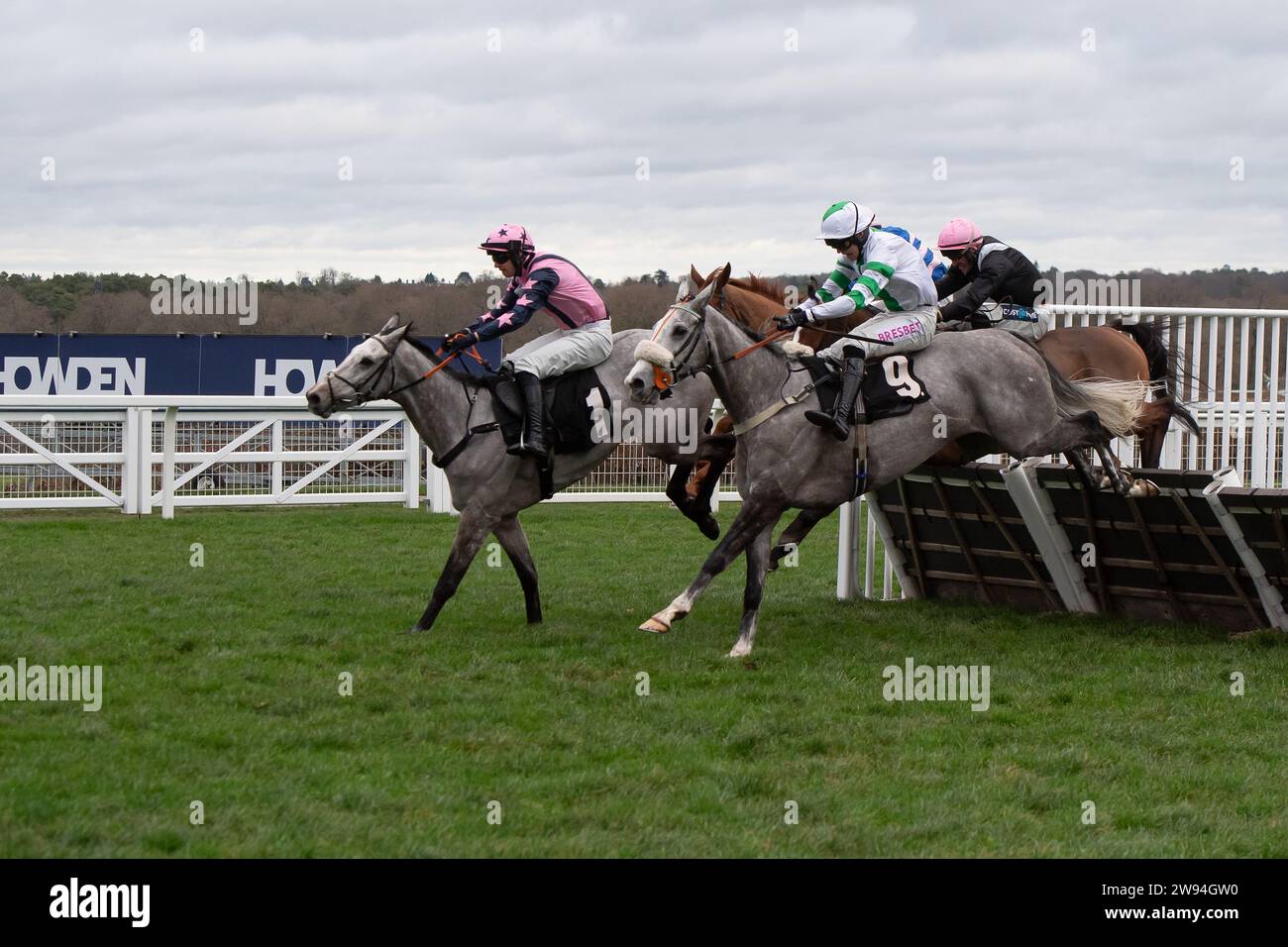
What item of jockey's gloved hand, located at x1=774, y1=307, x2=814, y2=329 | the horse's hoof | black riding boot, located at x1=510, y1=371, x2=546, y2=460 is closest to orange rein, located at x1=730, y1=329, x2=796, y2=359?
jockey's gloved hand, located at x1=774, y1=307, x2=814, y2=329

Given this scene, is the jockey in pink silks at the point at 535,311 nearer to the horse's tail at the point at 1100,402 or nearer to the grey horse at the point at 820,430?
the grey horse at the point at 820,430

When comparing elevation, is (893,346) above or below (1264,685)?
above

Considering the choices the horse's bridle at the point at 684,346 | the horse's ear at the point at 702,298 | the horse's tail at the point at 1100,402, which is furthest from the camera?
the horse's tail at the point at 1100,402

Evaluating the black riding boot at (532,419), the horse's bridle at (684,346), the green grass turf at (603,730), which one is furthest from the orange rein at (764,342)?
the green grass turf at (603,730)

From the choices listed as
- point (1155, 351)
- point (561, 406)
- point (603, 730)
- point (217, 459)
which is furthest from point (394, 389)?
point (217, 459)

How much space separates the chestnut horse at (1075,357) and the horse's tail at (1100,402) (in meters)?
0.19

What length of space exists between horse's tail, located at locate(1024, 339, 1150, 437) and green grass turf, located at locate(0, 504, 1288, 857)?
1221mm

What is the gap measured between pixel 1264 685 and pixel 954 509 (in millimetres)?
2810

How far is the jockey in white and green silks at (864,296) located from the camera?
26.1 ft

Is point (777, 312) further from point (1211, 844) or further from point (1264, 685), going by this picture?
point (1211, 844)

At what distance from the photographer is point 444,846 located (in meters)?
4.50

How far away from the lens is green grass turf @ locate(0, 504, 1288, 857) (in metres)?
4.73
